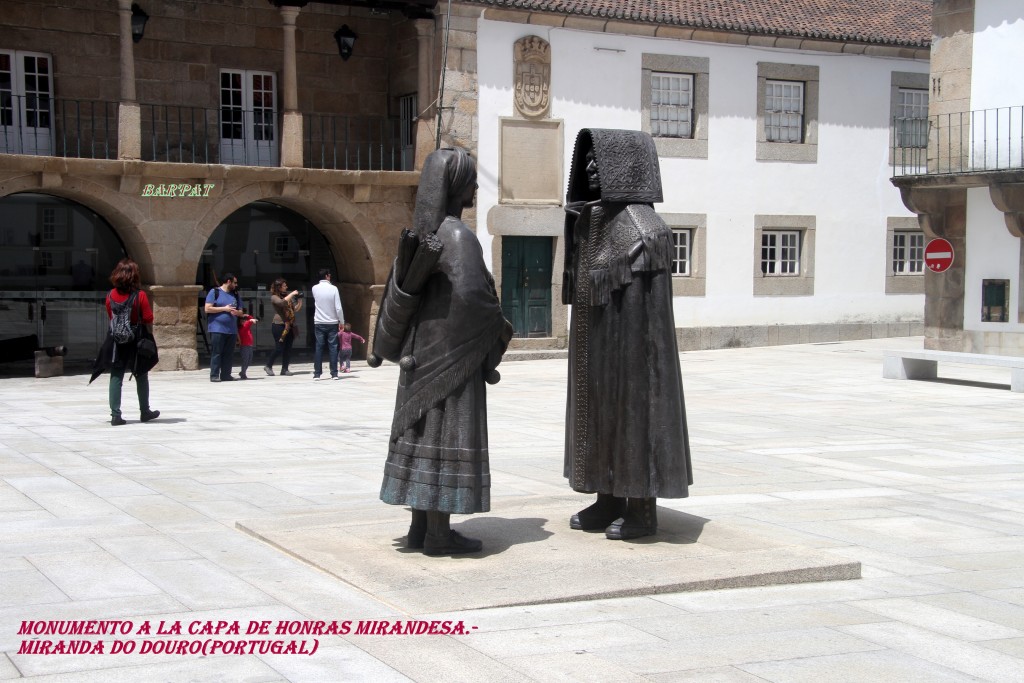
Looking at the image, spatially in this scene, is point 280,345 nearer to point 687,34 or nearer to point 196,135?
point 196,135

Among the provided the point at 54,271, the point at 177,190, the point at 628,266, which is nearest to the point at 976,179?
the point at 177,190

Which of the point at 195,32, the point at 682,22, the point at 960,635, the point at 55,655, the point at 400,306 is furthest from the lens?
the point at 682,22

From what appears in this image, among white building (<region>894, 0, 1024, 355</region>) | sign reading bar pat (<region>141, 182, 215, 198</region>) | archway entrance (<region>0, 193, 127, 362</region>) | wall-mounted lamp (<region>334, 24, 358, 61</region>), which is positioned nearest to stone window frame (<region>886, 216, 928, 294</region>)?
white building (<region>894, 0, 1024, 355</region>)

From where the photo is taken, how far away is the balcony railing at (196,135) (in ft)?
62.4

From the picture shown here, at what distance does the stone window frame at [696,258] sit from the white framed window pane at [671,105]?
1.50 meters

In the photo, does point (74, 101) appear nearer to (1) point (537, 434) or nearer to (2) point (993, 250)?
(1) point (537, 434)

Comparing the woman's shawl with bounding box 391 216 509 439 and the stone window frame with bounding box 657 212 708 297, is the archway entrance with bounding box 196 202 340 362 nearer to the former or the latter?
the stone window frame with bounding box 657 212 708 297

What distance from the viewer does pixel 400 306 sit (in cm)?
569

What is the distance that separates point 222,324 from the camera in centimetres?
1658

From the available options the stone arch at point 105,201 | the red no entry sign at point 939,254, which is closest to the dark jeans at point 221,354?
the stone arch at point 105,201

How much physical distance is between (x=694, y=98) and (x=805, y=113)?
2.42 meters

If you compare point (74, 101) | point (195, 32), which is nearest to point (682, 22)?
point (195, 32)

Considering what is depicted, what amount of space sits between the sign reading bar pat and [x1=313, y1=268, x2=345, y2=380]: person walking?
2636 millimetres

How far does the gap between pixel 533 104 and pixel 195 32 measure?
5.48 m
